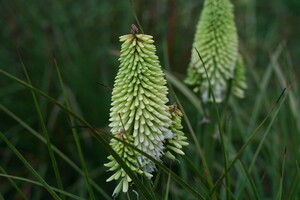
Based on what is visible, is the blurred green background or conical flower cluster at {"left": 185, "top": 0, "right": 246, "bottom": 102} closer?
conical flower cluster at {"left": 185, "top": 0, "right": 246, "bottom": 102}

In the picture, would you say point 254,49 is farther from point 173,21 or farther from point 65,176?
point 65,176

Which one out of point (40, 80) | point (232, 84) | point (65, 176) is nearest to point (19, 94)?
point (40, 80)

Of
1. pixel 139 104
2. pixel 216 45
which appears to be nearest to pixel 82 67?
pixel 216 45

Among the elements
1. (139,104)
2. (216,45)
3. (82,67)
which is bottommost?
(139,104)

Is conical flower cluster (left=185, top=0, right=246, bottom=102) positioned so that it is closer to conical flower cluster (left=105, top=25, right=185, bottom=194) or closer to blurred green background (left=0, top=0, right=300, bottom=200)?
blurred green background (left=0, top=0, right=300, bottom=200)

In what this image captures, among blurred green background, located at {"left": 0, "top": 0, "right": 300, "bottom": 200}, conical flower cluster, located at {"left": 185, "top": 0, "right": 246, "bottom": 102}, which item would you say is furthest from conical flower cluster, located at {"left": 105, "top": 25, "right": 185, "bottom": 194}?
blurred green background, located at {"left": 0, "top": 0, "right": 300, "bottom": 200}

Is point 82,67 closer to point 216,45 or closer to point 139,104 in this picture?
point 216,45
